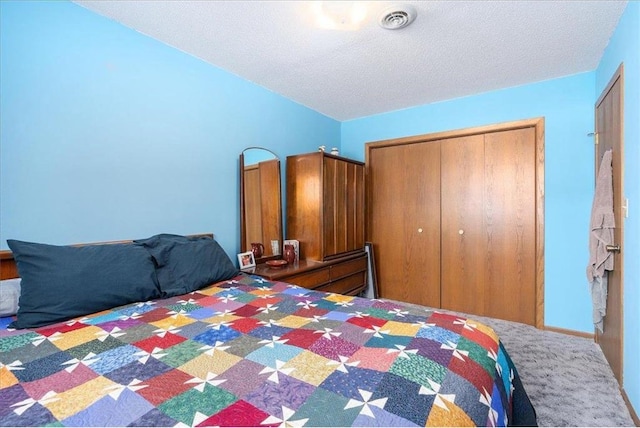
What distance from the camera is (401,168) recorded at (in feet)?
12.3

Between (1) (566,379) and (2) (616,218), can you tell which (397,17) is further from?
(1) (566,379)

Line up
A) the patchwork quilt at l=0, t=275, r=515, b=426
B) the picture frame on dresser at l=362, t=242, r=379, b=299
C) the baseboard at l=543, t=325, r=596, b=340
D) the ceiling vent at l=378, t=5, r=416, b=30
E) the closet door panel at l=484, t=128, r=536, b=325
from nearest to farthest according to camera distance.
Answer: the patchwork quilt at l=0, t=275, r=515, b=426
the ceiling vent at l=378, t=5, r=416, b=30
the baseboard at l=543, t=325, r=596, b=340
the closet door panel at l=484, t=128, r=536, b=325
the picture frame on dresser at l=362, t=242, r=379, b=299

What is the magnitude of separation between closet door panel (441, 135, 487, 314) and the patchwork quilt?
2123 mm

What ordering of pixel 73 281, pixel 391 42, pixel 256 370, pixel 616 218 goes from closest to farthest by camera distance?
1. pixel 256 370
2. pixel 73 281
3. pixel 616 218
4. pixel 391 42

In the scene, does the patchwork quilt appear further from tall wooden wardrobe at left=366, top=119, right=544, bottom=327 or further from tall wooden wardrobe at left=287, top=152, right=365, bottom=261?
tall wooden wardrobe at left=366, top=119, right=544, bottom=327

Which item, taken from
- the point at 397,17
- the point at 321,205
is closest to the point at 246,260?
the point at 321,205

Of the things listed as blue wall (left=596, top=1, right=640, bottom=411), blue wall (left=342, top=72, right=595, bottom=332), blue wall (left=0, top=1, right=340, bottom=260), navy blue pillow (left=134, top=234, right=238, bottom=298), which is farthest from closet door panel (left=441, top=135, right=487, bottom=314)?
navy blue pillow (left=134, top=234, right=238, bottom=298)

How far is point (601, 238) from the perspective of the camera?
2117 millimetres

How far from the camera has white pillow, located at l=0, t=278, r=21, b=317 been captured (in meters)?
1.44

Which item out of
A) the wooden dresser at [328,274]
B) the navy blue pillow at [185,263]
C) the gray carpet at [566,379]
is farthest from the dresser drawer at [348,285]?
the gray carpet at [566,379]

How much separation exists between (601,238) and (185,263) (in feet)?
9.36

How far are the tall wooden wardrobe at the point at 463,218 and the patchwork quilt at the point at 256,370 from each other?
2104 mm

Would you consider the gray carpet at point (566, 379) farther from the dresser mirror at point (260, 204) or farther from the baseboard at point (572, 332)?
the dresser mirror at point (260, 204)

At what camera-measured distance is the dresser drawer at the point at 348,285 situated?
307 cm
